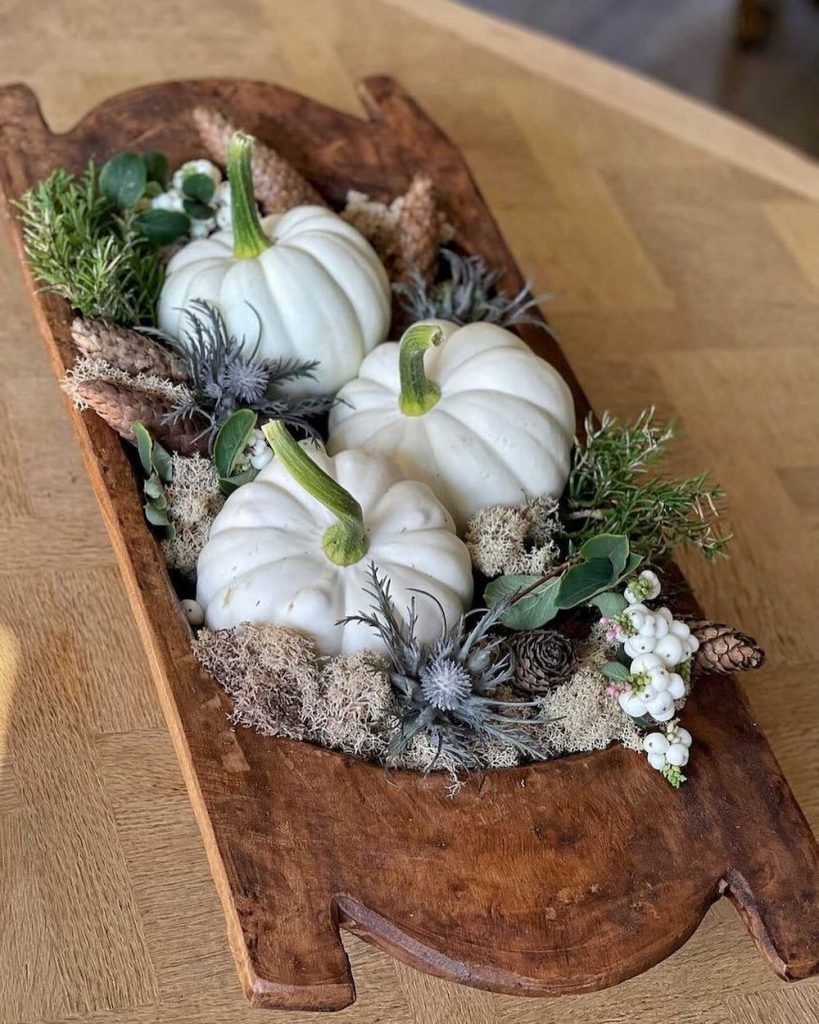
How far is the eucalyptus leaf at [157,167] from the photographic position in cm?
123

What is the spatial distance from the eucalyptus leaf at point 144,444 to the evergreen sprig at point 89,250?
16 centimetres

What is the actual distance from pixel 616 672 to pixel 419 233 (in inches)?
19.4

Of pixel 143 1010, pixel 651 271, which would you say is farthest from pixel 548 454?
pixel 651 271

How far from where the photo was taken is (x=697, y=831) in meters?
0.87

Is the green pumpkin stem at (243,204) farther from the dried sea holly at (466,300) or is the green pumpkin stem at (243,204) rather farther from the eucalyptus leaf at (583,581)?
the eucalyptus leaf at (583,581)

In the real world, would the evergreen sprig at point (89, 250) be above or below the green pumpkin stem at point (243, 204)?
below

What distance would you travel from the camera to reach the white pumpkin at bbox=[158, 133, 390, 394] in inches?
42.6

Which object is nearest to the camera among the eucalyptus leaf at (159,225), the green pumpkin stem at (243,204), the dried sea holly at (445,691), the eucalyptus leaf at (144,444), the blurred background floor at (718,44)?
the dried sea holly at (445,691)

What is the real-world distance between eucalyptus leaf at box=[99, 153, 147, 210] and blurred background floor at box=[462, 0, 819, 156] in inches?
76.1

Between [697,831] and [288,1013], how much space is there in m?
0.29

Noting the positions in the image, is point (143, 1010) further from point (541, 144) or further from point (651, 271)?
point (541, 144)

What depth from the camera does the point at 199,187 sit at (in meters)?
1.21

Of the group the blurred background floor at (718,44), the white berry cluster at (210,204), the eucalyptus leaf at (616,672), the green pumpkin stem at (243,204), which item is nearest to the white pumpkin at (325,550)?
the eucalyptus leaf at (616,672)

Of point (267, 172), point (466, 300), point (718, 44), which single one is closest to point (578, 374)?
point (466, 300)
